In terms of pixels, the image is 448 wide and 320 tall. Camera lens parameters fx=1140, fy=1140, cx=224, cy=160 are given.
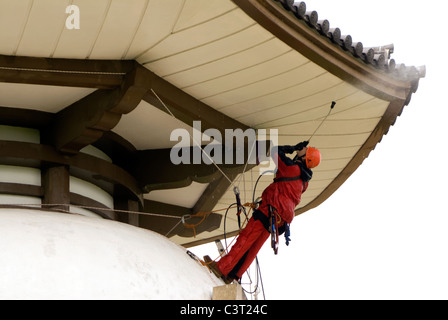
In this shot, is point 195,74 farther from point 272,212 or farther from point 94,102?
point 272,212

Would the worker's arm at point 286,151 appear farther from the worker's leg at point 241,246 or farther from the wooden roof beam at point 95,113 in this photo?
the wooden roof beam at point 95,113

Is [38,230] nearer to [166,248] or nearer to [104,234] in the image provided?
[104,234]

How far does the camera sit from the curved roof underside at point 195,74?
9.16 metres

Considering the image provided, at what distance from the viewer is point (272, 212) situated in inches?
408

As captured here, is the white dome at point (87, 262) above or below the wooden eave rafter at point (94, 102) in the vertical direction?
below

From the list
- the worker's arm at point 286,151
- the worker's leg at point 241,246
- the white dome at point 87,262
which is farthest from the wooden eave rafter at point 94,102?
the worker's leg at point 241,246

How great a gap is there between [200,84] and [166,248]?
5.03 feet

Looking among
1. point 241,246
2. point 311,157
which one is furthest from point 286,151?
point 241,246

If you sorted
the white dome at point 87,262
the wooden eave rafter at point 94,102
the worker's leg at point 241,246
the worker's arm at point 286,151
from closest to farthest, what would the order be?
1. the white dome at point 87,262
2. the wooden eave rafter at point 94,102
3. the worker's leg at point 241,246
4. the worker's arm at point 286,151

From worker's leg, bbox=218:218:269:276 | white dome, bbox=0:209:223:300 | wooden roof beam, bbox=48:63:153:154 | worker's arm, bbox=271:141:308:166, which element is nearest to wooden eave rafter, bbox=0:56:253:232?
wooden roof beam, bbox=48:63:153:154

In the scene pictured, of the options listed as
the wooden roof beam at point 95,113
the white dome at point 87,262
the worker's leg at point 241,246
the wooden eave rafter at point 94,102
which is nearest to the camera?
the white dome at point 87,262

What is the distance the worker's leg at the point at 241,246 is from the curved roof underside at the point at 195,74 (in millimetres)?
1119

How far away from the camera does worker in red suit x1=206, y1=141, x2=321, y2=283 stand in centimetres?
1038

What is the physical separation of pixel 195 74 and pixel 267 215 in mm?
1448
